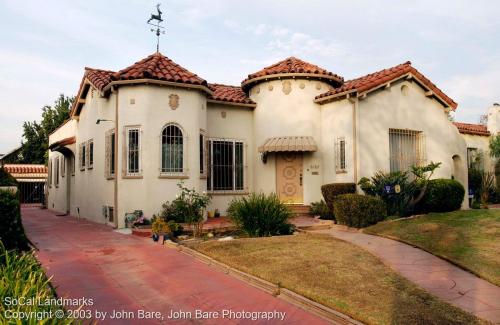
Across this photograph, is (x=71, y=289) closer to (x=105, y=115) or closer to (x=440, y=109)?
(x=105, y=115)

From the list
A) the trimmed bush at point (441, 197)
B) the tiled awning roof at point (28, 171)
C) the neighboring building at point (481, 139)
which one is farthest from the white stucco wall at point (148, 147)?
the tiled awning roof at point (28, 171)

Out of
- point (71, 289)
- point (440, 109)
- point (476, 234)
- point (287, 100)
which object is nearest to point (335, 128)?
point (287, 100)

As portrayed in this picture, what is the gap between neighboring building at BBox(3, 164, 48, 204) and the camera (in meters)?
36.2

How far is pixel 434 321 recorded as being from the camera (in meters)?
Answer: 4.98

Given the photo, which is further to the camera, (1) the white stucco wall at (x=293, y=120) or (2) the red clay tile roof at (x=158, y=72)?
(1) the white stucco wall at (x=293, y=120)

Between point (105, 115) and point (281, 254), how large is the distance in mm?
9757

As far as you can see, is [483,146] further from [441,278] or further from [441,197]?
[441,278]

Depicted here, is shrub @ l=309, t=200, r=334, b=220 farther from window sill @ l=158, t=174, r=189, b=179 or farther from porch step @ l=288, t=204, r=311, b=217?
window sill @ l=158, t=174, r=189, b=179

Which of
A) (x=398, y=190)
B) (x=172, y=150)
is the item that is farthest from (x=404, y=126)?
(x=172, y=150)

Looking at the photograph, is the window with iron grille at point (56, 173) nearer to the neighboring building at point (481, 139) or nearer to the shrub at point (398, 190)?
the shrub at point (398, 190)

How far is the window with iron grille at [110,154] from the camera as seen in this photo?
1438 centimetres

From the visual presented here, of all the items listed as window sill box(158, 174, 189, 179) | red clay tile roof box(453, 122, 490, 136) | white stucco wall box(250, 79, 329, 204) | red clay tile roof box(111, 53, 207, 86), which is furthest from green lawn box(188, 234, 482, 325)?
red clay tile roof box(453, 122, 490, 136)

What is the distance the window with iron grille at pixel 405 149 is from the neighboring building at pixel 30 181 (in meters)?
30.9

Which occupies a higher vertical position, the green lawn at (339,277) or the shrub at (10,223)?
the shrub at (10,223)
